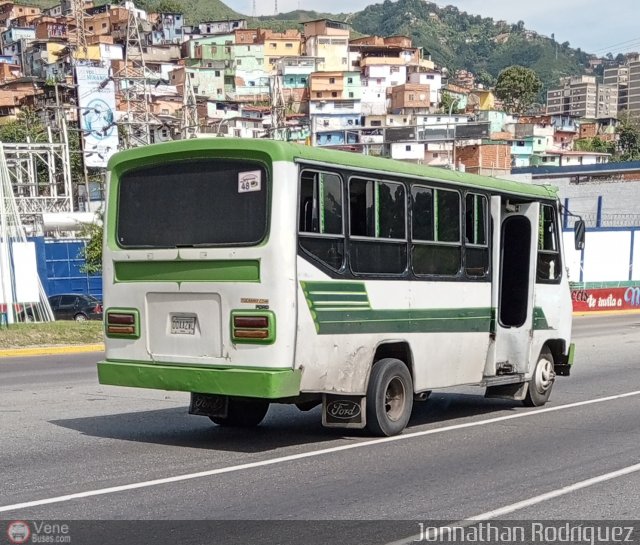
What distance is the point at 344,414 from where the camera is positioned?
32.1ft

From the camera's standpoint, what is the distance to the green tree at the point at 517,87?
489 feet

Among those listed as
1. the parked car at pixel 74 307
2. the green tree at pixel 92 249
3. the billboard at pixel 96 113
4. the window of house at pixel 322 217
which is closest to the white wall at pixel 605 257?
the green tree at pixel 92 249

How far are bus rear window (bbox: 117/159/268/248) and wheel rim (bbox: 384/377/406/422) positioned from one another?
94.3 inches

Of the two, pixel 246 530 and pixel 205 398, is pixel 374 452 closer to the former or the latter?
pixel 205 398

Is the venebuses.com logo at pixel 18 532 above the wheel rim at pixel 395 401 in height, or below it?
above

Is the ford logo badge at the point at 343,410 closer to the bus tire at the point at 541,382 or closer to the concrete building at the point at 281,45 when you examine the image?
→ the bus tire at the point at 541,382

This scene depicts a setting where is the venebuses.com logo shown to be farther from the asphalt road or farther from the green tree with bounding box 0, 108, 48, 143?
the green tree with bounding box 0, 108, 48, 143

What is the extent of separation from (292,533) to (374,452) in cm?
299

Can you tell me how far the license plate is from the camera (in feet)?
30.3

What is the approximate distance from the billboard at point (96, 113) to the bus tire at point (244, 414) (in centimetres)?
4661

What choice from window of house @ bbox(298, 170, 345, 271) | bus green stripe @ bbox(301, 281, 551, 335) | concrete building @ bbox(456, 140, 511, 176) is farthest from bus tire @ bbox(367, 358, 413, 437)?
concrete building @ bbox(456, 140, 511, 176)

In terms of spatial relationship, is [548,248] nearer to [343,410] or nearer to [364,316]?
[364,316]

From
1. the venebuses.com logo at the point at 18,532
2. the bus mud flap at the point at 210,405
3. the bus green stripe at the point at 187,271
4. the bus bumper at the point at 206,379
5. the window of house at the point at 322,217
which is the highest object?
the window of house at the point at 322,217

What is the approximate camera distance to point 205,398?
10305 mm
